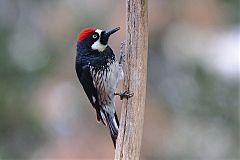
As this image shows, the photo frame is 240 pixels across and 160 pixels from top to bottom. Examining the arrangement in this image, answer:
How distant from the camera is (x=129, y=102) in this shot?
168 inches

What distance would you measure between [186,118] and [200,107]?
0.80ft

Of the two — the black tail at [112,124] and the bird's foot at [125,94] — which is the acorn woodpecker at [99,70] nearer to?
the black tail at [112,124]

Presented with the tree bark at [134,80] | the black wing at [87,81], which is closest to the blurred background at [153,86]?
the black wing at [87,81]

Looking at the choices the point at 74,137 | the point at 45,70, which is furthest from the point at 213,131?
the point at 45,70

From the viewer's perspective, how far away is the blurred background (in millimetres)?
8586

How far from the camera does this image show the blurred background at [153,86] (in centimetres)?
859

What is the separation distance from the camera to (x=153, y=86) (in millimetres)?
9008

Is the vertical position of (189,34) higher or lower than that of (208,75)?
higher

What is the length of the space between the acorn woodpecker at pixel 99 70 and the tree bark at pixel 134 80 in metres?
0.52

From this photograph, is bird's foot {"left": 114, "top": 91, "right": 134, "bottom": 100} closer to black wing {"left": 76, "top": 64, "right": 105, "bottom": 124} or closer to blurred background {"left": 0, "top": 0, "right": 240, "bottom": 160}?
black wing {"left": 76, "top": 64, "right": 105, "bottom": 124}

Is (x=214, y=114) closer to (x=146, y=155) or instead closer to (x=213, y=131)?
(x=213, y=131)

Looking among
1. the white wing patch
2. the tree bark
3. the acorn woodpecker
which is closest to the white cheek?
the acorn woodpecker

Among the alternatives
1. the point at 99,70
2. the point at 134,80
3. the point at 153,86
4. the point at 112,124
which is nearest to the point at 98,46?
the point at 99,70

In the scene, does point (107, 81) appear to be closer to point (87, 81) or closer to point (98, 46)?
point (87, 81)
